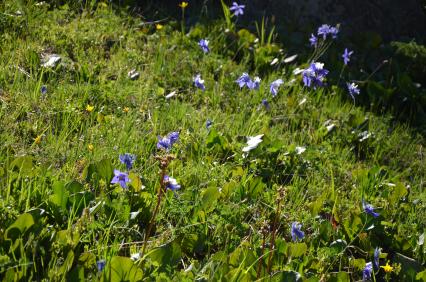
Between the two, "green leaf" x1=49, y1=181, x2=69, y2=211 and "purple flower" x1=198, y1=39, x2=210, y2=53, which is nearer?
"green leaf" x1=49, y1=181, x2=69, y2=211

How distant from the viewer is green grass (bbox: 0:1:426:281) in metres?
2.21

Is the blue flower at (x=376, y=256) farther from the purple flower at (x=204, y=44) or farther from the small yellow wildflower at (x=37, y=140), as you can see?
the purple flower at (x=204, y=44)

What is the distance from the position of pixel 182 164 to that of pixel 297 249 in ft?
2.34

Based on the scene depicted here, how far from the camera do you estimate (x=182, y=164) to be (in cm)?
290

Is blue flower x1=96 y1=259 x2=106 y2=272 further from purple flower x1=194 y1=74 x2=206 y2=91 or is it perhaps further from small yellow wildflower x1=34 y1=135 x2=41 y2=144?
purple flower x1=194 y1=74 x2=206 y2=91

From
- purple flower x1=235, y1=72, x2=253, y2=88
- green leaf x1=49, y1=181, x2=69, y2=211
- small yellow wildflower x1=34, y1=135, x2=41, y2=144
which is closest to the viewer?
green leaf x1=49, y1=181, x2=69, y2=211

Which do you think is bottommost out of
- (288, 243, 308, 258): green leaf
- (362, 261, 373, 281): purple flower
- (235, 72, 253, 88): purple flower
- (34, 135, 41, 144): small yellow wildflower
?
(362, 261, 373, 281): purple flower

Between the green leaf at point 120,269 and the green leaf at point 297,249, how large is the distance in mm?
652

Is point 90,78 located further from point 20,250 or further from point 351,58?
point 351,58

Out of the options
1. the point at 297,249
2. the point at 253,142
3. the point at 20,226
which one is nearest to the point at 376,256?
the point at 297,249

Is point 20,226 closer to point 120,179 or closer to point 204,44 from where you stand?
point 120,179

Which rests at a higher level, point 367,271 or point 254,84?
point 254,84

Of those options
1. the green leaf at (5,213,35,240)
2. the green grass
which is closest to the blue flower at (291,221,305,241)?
the green grass

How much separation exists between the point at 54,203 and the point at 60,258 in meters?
0.28
